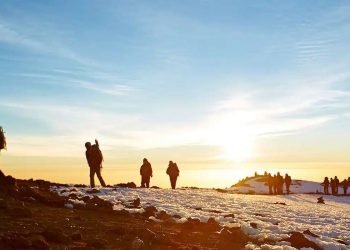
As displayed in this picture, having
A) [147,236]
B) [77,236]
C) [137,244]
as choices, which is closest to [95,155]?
[147,236]

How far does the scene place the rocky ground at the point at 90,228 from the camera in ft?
45.0

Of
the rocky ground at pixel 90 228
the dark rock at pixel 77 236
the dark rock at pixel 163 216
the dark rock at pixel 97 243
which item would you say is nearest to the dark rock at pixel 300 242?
the rocky ground at pixel 90 228

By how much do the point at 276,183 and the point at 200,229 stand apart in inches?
1895

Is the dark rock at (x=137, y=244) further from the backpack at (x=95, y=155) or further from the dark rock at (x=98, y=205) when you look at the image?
the backpack at (x=95, y=155)

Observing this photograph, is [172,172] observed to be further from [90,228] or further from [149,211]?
[90,228]

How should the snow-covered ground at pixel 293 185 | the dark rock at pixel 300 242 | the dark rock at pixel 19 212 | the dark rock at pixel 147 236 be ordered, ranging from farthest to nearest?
1. the snow-covered ground at pixel 293 185
2. the dark rock at pixel 300 242
3. the dark rock at pixel 19 212
4. the dark rock at pixel 147 236

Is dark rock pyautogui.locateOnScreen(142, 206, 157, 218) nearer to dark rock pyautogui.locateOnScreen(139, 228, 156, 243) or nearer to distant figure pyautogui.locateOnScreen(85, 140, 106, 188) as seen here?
dark rock pyautogui.locateOnScreen(139, 228, 156, 243)

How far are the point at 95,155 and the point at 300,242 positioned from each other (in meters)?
22.1

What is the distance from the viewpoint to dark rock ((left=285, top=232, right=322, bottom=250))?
17594 mm

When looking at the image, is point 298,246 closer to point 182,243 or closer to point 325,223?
point 182,243

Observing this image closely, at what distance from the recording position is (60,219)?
57.0 feet

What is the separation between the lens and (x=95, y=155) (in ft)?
120

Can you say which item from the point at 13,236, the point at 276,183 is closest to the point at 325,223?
the point at 13,236

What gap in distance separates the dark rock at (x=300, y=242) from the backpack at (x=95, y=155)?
21439 mm
